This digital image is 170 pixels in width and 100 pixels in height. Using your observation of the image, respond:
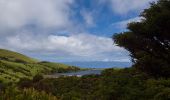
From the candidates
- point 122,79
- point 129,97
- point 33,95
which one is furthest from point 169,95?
point 33,95

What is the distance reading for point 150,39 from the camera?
146 ft

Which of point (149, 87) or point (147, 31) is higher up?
point (147, 31)

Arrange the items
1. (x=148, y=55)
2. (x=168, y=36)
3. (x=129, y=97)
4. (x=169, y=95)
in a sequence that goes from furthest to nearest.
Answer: (x=168, y=36) → (x=148, y=55) → (x=129, y=97) → (x=169, y=95)

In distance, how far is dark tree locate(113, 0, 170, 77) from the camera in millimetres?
40656

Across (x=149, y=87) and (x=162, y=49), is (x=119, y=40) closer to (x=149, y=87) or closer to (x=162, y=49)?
(x=162, y=49)

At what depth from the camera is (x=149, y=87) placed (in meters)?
28.6

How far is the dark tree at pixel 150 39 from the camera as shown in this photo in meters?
40.7

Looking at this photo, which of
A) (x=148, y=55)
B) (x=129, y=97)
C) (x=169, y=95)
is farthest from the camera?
(x=148, y=55)

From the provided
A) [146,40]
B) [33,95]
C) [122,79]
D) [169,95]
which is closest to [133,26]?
[146,40]

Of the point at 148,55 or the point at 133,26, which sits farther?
the point at 133,26

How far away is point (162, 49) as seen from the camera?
43.8m

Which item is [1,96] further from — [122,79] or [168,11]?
[168,11]

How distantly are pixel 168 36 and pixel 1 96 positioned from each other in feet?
99.4

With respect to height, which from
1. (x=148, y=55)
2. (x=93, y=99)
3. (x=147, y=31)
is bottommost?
(x=93, y=99)
